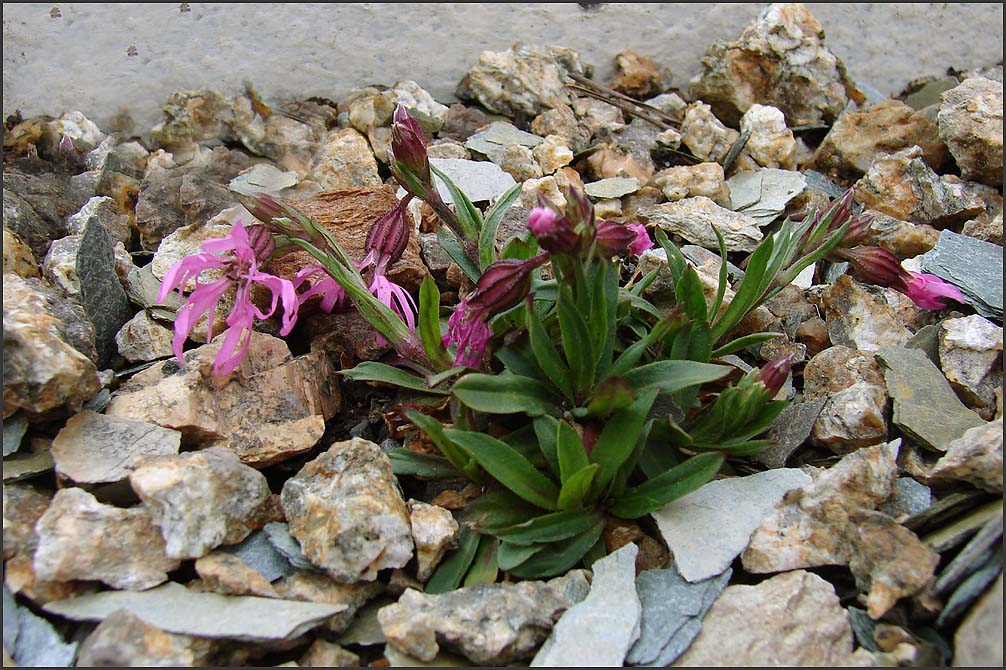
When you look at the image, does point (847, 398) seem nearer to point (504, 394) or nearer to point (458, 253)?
point (504, 394)

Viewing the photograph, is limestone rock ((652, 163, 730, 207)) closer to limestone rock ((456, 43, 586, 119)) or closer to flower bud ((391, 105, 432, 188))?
limestone rock ((456, 43, 586, 119))

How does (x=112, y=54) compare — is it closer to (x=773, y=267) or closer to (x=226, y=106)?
(x=226, y=106)

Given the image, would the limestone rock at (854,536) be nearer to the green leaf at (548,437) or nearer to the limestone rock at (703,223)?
the green leaf at (548,437)

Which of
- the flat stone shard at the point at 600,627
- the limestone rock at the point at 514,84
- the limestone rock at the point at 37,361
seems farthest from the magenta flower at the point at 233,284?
the limestone rock at the point at 514,84

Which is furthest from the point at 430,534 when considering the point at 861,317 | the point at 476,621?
the point at 861,317

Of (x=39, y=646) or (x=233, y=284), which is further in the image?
(x=233, y=284)

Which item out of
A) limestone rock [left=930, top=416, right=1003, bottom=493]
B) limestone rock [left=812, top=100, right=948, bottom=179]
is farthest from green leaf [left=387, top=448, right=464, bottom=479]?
limestone rock [left=812, top=100, right=948, bottom=179]
